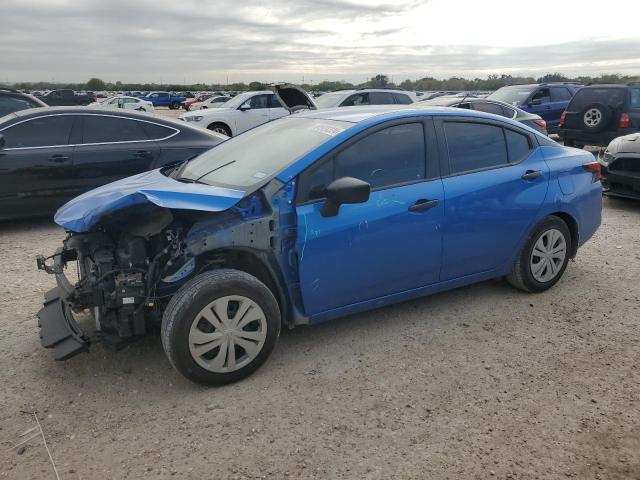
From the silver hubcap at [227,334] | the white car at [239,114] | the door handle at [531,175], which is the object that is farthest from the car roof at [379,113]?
the white car at [239,114]

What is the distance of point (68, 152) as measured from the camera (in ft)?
21.0

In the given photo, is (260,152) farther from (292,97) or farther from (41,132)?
(41,132)

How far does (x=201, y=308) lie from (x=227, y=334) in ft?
0.74

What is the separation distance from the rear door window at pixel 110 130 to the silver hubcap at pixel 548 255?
4820mm

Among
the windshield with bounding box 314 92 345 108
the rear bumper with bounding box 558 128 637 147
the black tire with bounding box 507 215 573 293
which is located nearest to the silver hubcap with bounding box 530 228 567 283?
the black tire with bounding box 507 215 573 293

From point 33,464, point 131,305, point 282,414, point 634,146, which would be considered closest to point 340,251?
point 282,414

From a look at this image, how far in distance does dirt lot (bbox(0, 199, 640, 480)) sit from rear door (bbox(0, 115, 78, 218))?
2.29 meters

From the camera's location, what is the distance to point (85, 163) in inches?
254

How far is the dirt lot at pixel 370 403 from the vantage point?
2.60 metres

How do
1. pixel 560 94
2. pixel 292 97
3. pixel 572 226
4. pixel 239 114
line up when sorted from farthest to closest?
pixel 239 114 < pixel 560 94 < pixel 292 97 < pixel 572 226

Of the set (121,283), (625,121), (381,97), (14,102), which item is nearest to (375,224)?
(121,283)

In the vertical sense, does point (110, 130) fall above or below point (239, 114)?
below

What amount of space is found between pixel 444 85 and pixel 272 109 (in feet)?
185

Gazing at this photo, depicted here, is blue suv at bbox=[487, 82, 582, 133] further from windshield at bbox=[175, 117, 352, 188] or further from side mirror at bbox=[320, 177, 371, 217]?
side mirror at bbox=[320, 177, 371, 217]
